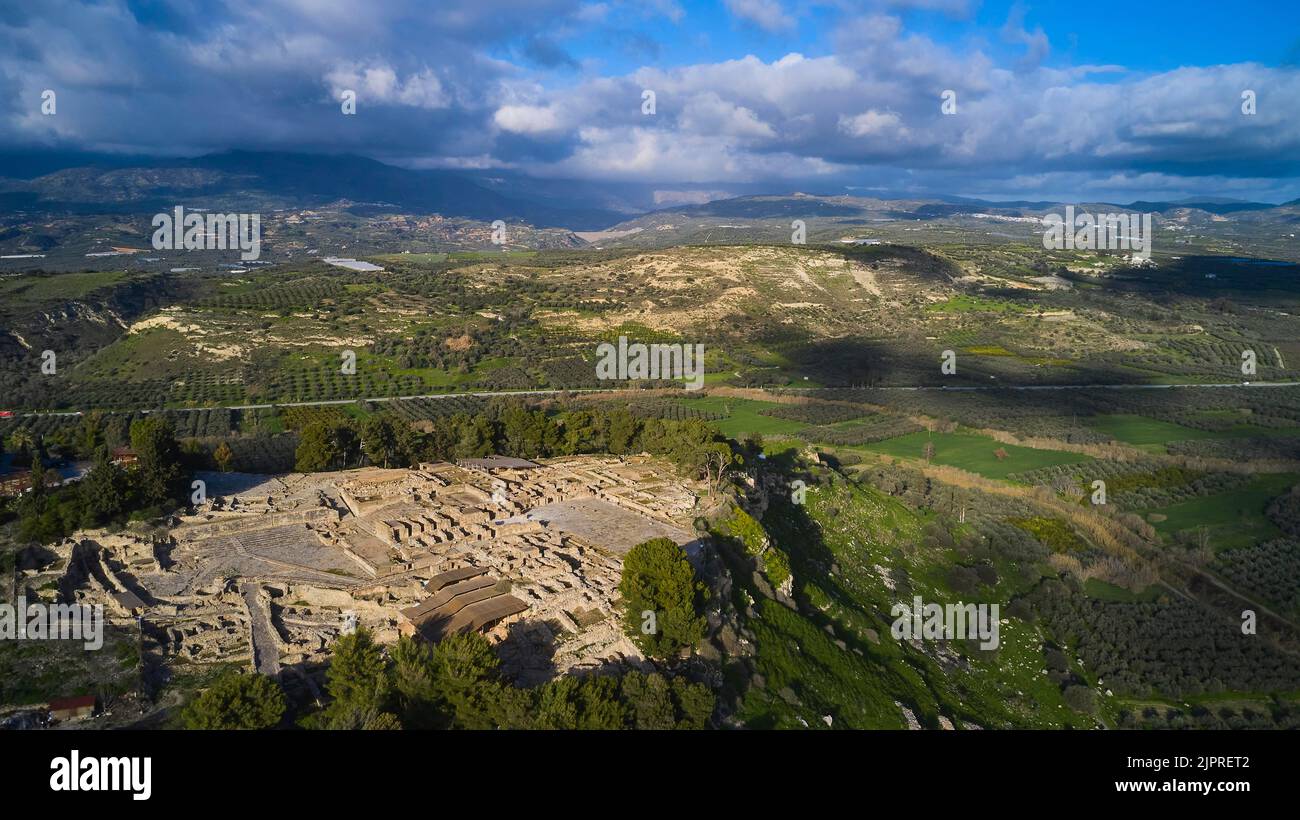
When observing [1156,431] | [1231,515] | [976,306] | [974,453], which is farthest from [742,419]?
[976,306]

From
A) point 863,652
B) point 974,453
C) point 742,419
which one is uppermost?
point 742,419

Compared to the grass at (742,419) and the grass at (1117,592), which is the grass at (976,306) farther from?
the grass at (1117,592)

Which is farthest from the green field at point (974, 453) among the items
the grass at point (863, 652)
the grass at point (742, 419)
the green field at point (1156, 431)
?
the grass at point (863, 652)

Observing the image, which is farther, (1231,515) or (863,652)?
(1231,515)

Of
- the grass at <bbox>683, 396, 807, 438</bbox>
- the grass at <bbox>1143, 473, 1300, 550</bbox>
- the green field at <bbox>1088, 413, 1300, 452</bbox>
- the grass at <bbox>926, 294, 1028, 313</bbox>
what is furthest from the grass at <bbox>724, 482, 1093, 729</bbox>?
the grass at <bbox>926, 294, 1028, 313</bbox>

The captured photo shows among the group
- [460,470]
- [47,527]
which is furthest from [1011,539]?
[47,527]

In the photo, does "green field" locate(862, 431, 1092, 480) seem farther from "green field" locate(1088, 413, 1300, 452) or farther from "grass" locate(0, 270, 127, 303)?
"grass" locate(0, 270, 127, 303)

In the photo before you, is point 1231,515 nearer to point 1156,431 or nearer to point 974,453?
point 974,453

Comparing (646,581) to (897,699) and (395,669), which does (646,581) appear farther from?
(897,699)

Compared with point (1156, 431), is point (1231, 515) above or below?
below
